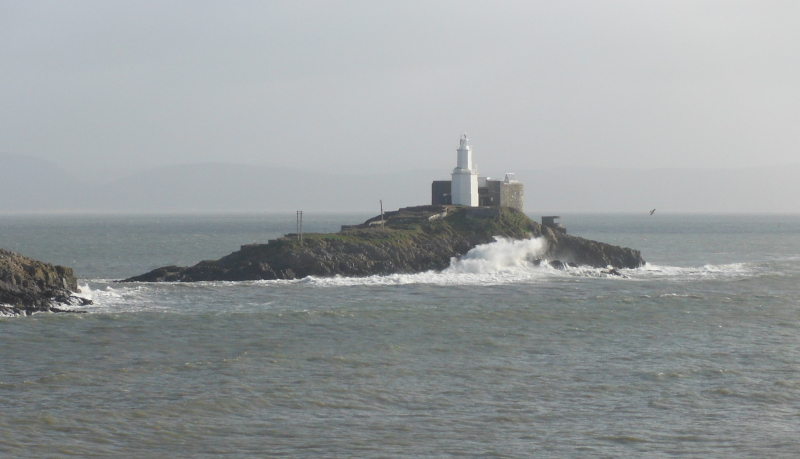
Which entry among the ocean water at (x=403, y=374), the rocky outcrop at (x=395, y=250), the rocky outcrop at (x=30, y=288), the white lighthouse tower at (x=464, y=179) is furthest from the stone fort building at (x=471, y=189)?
the rocky outcrop at (x=30, y=288)

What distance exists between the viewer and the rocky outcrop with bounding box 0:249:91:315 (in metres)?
34.8

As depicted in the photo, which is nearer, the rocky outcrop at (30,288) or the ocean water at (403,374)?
the ocean water at (403,374)

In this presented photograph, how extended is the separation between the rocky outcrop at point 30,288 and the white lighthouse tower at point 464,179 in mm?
30579

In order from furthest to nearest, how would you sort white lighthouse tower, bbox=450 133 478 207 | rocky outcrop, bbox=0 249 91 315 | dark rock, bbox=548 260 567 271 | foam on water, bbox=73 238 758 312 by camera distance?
white lighthouse tower, bbox=450 133 478 207 → dark rock, bbox=548 260 567 271 → foam on water, bbox=73 238 758 312 → rocky outcrop, bbox=0 249 91 315

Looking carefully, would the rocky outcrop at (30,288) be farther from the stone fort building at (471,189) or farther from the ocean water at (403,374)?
the stone fort building at (471,189)

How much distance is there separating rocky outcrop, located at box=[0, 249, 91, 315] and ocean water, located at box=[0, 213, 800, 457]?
1338 mm

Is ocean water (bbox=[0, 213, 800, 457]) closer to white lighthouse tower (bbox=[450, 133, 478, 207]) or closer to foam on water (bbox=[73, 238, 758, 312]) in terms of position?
foam on water (bbox=[73, 238, 758, 312])

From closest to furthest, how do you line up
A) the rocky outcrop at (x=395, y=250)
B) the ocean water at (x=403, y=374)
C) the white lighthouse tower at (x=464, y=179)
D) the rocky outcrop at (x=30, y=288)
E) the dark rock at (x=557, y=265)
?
the ocean water at (x=403, y=374), the rocky outcrop at (x=30, y=288), the rocky outcrop at (x=395, y=250), the dark rock at (x=557, y=265), the white lighthouse tower at (x=464, y=179)

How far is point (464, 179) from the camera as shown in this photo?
62.8 m

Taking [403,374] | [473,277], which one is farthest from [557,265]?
[403,374]

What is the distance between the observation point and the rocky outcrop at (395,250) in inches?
1848

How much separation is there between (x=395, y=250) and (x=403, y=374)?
86.5 ft

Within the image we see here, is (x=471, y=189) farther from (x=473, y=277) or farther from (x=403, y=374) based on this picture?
(x=403, y=374)

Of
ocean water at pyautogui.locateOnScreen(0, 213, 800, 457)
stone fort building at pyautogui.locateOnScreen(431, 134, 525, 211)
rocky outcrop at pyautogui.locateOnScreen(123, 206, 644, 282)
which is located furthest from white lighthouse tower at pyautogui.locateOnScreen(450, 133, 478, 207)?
ocean water at pyautogui.locateOnScreen(0, 213, 800, 457)
